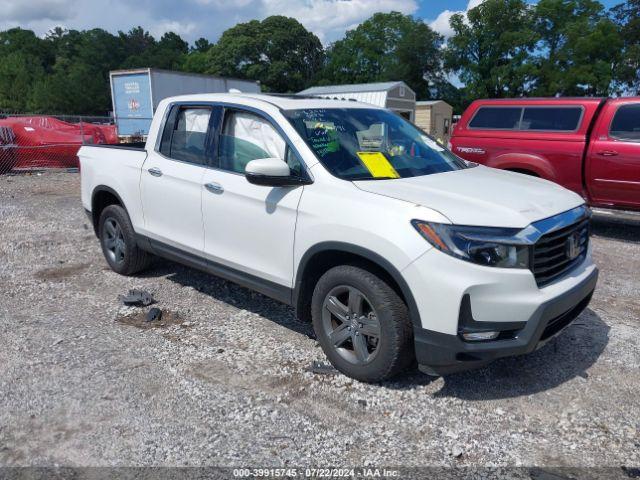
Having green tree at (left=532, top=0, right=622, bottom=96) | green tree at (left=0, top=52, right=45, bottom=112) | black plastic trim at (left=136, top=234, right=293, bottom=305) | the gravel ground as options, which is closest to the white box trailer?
black plastic trim at (left=136, top=234, right=293, bottom=305)

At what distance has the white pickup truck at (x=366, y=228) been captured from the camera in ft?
9.45

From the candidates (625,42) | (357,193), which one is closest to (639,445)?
(357,193)

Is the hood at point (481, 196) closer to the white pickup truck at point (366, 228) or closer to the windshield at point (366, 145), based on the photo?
the white pickup truck at point (366, 228)

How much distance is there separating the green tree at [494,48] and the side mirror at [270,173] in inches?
2127

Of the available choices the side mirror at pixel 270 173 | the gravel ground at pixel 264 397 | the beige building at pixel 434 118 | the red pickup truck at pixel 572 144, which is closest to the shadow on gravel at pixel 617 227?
the red pickup truck at pixel 572 144

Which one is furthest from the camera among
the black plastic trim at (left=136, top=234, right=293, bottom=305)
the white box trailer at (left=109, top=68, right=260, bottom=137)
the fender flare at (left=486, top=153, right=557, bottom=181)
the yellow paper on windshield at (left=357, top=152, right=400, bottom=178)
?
the white box trailer at (left=109, top=68, right=260, bottom=137)

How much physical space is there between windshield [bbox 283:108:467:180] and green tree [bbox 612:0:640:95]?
47.8 meters

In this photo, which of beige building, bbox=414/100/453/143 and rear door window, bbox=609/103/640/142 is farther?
beige building, bbox=414/100/453/143

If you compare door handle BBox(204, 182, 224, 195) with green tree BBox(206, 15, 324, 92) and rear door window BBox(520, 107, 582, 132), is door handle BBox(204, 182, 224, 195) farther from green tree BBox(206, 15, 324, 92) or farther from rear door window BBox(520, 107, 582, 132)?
green tree BBox(206, 15, 324, 92)

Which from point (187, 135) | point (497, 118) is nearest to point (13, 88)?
point (497, 118)

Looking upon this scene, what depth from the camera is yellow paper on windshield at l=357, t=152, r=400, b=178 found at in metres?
3.57

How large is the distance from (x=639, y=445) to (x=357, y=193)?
2.09 meters

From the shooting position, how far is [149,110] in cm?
2203

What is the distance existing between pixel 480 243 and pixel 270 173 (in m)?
1.39
